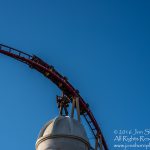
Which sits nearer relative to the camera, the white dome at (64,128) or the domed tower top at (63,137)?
the domed tower top at (63,137)

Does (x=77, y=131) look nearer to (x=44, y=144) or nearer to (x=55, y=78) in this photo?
(x=44, y=144)

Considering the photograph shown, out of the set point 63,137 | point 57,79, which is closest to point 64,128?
point 63,137

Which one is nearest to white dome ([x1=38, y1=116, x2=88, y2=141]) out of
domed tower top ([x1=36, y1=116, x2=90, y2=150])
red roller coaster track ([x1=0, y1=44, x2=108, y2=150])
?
domed tower top ([x1=36, y1=116, x2=90, y2=150])

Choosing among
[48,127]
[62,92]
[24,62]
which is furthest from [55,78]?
[48,127]

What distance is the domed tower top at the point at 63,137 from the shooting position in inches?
229

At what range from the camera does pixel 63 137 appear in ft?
19.3

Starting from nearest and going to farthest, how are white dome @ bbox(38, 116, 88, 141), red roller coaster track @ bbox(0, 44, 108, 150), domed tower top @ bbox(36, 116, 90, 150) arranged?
domed tower top @ bbox(36, 116, 90, 150)
white dome @ bbox(38, 116, 88, 141)
red roller coaster track @ bbox(0, 44, 108, 150)

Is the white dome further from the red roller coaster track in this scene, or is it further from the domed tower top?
the red roller coaster track

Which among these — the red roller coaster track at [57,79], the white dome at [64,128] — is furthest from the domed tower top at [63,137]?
the red roller coaster track at [57,79]

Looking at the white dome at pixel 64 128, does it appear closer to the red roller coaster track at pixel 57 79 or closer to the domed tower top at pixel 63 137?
the domed tower top at pixel 63 137

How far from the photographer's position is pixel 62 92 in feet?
91.2

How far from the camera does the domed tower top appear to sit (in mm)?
5816

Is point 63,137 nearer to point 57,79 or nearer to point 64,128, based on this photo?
point 64,128

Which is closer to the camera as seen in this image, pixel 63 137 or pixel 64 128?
pixel 63 137
